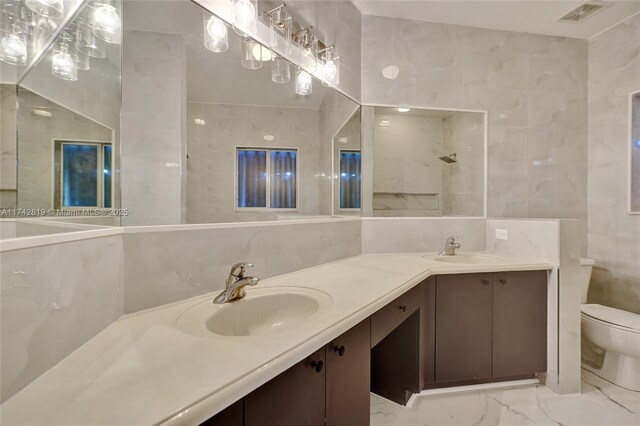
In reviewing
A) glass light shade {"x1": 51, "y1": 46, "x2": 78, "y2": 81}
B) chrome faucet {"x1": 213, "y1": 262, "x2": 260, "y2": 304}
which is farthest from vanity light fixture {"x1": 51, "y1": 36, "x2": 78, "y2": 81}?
chrome faucet {"x1": 213, "y1": 262, "x2": 260, "y2": 304}

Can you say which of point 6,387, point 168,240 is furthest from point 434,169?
point 6,387

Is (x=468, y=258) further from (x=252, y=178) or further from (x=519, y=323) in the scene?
(x=252, y=178)

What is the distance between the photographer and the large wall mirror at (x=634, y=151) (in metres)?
2.17

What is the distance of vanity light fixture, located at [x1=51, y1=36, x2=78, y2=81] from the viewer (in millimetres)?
706

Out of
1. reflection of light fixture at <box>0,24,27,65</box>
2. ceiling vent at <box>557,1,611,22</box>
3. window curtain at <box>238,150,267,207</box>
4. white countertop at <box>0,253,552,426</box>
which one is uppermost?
ceiling vent at <box>557,1,611,22</box>

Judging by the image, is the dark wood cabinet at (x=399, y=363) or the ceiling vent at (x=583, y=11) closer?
the dark wood cabinet at (x=399, y=363)

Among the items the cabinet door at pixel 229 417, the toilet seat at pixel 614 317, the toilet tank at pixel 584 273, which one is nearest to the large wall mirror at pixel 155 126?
the cabinet door at pixel 229 417

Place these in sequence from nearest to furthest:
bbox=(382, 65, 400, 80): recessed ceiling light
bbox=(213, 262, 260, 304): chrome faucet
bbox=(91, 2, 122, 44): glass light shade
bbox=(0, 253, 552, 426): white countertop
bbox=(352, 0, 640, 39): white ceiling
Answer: bbox=(0, 253, 552, 426): white countertop → bbox=(91, 2, 122, 44): glass light shade → bbox=(213, 262, 260, 304): chrome faucet → bbox=(352, 0, 640, 39): white ceiling → bbox=(382, 65, 400, 80): recessed ceiling light

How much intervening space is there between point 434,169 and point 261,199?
1.69m

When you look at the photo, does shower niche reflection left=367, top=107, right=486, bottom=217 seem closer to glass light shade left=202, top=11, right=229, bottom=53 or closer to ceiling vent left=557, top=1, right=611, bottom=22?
ceiling vent left=557, top=1, right=611, bottom=22

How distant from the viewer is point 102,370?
58cm

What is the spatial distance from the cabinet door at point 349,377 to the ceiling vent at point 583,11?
2.79 m

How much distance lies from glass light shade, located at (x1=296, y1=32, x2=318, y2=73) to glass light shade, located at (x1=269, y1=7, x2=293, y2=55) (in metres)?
0.09

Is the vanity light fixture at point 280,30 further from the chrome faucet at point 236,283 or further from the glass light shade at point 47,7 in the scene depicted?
the chrome faucet at point 236,283
